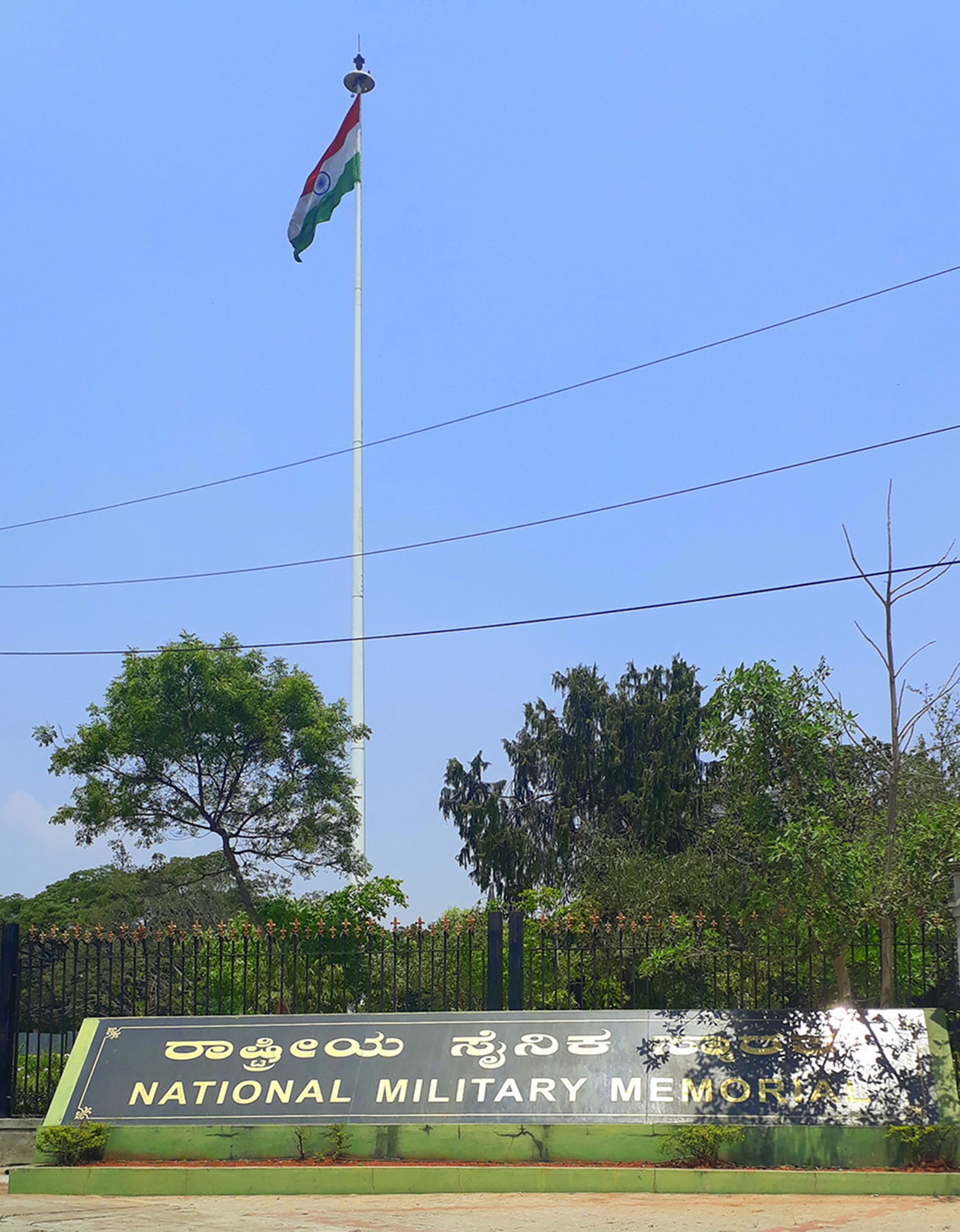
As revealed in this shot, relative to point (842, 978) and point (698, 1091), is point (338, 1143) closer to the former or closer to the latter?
point (698, 1091)

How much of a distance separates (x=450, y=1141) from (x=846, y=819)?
4.90 metres

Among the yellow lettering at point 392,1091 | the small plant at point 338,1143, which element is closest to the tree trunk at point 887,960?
the yellow lettering at point 392,1091

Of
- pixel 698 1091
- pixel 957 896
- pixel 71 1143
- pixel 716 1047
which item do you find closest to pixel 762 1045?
pixel 716 1047

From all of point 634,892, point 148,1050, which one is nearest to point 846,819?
point 148,1050

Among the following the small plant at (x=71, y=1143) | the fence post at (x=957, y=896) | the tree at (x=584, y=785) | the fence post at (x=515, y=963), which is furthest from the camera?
the tree at (x=584, y=785)

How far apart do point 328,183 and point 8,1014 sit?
73.5 ft

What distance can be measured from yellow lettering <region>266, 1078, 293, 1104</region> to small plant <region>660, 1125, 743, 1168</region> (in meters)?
3.70

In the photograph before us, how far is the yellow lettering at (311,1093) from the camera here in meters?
11.7

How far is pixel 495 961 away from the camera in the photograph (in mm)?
13031

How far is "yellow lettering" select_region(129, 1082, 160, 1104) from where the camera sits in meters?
11.9

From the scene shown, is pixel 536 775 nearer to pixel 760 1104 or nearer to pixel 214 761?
pixel 214 761

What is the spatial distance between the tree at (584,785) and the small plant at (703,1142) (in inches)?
1115

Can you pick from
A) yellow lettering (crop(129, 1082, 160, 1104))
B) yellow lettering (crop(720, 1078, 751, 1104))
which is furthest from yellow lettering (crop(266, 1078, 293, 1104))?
yellow lettering (crop(720, 1078, 751, 1104))

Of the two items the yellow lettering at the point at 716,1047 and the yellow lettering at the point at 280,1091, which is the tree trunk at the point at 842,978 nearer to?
the yellow lettering at the point at 716,1047
